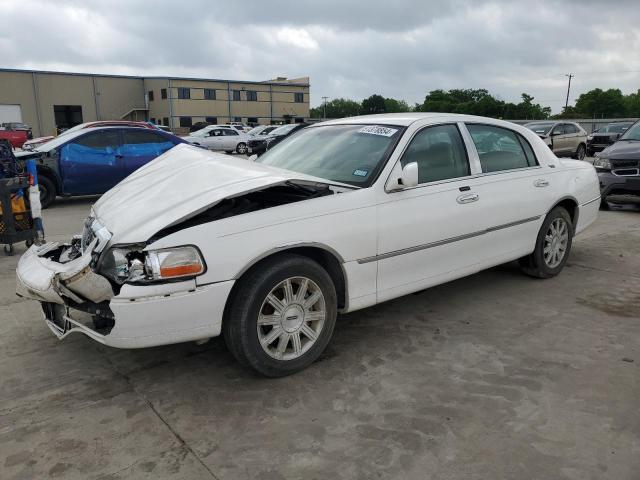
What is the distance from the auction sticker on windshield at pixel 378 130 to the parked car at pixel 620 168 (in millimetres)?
6327

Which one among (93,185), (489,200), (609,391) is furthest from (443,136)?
(93,185)

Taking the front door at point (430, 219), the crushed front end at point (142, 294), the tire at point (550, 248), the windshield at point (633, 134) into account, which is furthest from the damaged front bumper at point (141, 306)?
the windshield at point (633, 134)

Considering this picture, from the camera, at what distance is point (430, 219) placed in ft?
12.8

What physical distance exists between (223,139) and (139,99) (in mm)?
42026

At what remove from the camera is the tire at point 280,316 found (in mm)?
3076

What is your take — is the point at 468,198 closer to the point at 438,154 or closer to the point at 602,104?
the point at 438,154

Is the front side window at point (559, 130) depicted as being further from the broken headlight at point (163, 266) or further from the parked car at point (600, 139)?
the broken headlight at point (163, 266)

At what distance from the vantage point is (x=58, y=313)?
3457 millimetres

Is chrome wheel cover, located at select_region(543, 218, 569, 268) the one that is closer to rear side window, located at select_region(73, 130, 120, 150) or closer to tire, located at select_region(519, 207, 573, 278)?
tire, located at select_region(519, 207, 573, 278)

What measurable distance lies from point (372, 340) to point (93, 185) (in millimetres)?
8187

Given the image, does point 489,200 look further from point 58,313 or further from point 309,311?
point 58,313

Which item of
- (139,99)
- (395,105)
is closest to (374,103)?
(395,105)

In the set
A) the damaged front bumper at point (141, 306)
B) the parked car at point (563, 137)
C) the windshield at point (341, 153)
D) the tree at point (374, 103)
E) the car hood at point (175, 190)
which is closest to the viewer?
the damaged front bumper at point (141, 306)

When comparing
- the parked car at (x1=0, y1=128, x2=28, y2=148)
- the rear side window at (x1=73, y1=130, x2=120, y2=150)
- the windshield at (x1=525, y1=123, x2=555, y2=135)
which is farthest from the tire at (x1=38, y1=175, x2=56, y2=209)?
the parked car at (x1=0, y1=128, x2=28, y2=148)
